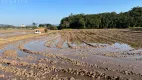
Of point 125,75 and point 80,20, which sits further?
point 80,20

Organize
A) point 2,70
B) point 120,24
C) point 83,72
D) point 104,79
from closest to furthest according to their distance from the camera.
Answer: point 104,79 < point 83,72 < point 2,70 < point 120,24

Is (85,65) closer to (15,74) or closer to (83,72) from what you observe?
(83,72)

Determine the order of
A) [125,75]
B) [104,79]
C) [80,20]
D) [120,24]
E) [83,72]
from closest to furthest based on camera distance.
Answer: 1. [104,79]
2. [125,75]
3. [83,72]
4. [120,24]
5. [80,20]

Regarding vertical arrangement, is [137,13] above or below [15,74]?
above

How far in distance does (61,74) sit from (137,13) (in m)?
96.9

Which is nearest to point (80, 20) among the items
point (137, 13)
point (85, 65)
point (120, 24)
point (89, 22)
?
point (89, 22)

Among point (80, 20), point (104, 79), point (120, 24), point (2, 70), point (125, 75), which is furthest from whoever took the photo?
point (80, 20)

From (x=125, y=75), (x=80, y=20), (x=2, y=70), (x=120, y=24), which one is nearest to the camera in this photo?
(x=125, y=75)

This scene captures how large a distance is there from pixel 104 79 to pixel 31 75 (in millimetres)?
3595

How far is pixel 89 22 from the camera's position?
320ft

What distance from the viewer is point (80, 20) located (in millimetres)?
96500

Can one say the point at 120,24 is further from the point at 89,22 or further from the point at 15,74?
the point at 15,74

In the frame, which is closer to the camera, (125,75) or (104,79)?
(104,79)

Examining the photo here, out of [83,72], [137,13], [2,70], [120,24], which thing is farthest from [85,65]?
[137,13]
